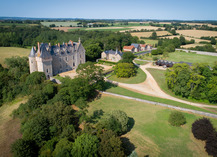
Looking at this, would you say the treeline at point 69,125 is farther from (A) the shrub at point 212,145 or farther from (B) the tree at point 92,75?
(A) the shrub at point 212,145

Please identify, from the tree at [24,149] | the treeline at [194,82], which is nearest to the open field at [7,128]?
the tree at [24,149]

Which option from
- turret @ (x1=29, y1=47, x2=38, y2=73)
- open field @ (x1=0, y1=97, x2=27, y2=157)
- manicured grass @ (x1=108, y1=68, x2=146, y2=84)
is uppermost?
turret @ (x1=29, y1=47, x2=38, y2=73)

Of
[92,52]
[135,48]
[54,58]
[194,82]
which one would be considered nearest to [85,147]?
[194,82]

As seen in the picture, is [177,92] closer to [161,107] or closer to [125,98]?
[161,107]

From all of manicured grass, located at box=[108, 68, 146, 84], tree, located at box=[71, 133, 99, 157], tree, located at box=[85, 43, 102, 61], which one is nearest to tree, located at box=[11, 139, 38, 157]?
tree, located at box=[71, 133, 99, 157]

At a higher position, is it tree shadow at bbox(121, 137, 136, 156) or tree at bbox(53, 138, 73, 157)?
tree at bbox(53, 138, 73, 157)

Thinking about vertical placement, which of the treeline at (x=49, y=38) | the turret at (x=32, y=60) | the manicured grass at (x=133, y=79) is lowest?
the manicured grass at (x=133, y=79)

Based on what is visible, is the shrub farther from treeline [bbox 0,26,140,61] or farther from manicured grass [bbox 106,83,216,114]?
treeline [bbox 0,26,140,61]
